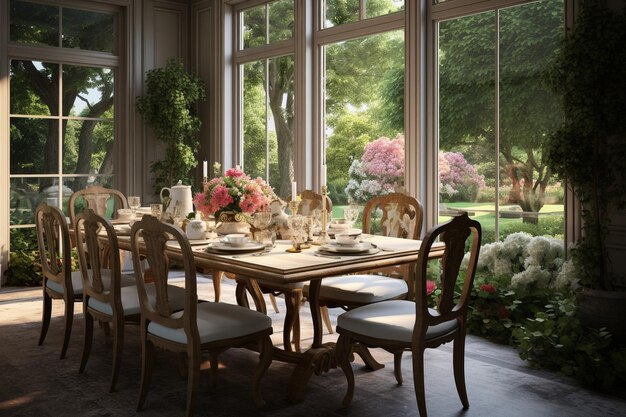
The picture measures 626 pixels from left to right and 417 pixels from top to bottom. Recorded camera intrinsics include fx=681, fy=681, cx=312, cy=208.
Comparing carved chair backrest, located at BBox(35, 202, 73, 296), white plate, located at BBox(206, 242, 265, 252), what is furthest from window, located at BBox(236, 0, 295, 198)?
white plate, located at BBox(206, 242, 265, 252)

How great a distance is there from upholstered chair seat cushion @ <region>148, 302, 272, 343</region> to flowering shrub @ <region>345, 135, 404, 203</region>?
2588 mm

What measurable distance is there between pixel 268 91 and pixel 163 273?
4.22 meters

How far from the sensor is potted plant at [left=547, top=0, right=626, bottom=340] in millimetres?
3805

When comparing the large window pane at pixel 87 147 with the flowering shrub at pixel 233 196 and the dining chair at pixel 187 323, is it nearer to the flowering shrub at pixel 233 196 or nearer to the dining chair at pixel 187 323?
the flowering shrub at pixel 233 196

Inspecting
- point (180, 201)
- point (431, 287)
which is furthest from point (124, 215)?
point (431, 287)

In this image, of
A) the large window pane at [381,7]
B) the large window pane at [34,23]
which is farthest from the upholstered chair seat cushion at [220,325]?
the large window pane at [34,23]

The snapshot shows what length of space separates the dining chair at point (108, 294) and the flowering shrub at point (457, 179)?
232 centimetres

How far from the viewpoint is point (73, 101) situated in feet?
23.1

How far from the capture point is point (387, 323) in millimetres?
3029

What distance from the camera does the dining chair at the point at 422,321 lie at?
2.89 m

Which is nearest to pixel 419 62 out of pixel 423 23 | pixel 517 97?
pixel 423 23

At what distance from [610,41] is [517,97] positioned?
94 centimetres

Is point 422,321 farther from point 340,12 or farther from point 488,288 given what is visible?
point 340,12

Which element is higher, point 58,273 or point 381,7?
point 381,7
